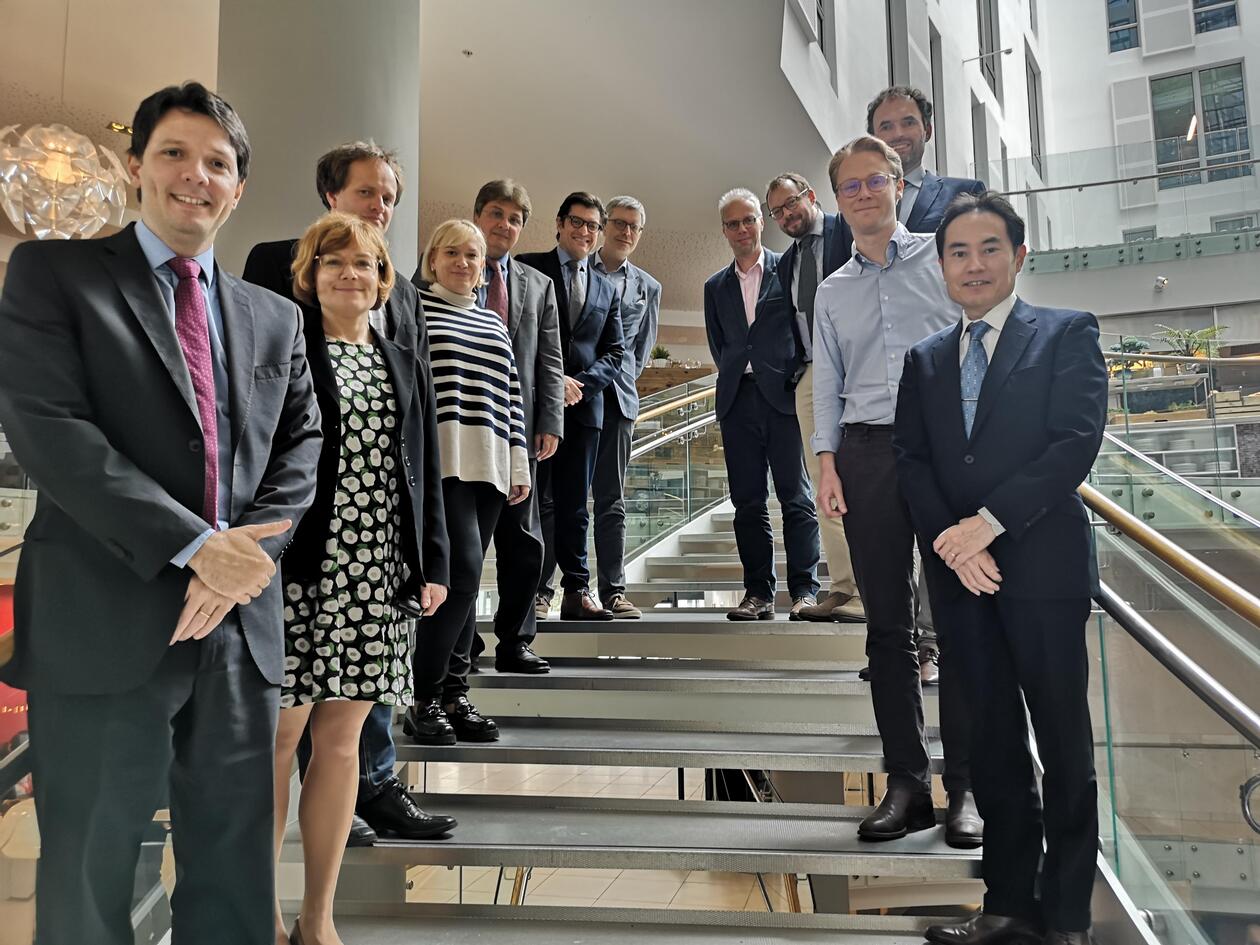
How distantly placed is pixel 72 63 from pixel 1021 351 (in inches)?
300

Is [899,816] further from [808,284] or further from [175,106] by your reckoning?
[175,106]

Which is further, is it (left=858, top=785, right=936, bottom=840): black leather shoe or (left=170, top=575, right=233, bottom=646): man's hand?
(left=858, top=785, right=936, bottom=840): black leather shoe

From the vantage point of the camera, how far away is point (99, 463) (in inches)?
53.1

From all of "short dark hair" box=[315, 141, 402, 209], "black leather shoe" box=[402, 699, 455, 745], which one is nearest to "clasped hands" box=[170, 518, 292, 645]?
"short dark hair" box=[315, 141, 402, 209]

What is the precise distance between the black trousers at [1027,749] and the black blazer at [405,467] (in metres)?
1.13

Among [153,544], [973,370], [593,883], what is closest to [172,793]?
[153,544]

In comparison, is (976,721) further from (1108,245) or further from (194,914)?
(1108,245)

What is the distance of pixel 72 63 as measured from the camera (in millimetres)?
7191

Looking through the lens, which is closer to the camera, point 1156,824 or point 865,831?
point 1156,824

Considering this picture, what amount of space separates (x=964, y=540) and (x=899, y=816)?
81 cm

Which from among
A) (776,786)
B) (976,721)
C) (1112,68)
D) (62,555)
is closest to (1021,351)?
(976,721)

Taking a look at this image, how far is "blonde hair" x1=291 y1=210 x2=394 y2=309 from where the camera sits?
2062mm

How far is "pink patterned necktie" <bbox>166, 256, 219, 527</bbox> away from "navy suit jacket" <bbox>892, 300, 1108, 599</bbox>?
4.69 ft

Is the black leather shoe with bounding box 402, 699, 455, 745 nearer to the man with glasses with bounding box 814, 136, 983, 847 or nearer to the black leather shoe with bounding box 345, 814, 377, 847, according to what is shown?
the black leather shoe with bounding box 345, 814, 377, 847
